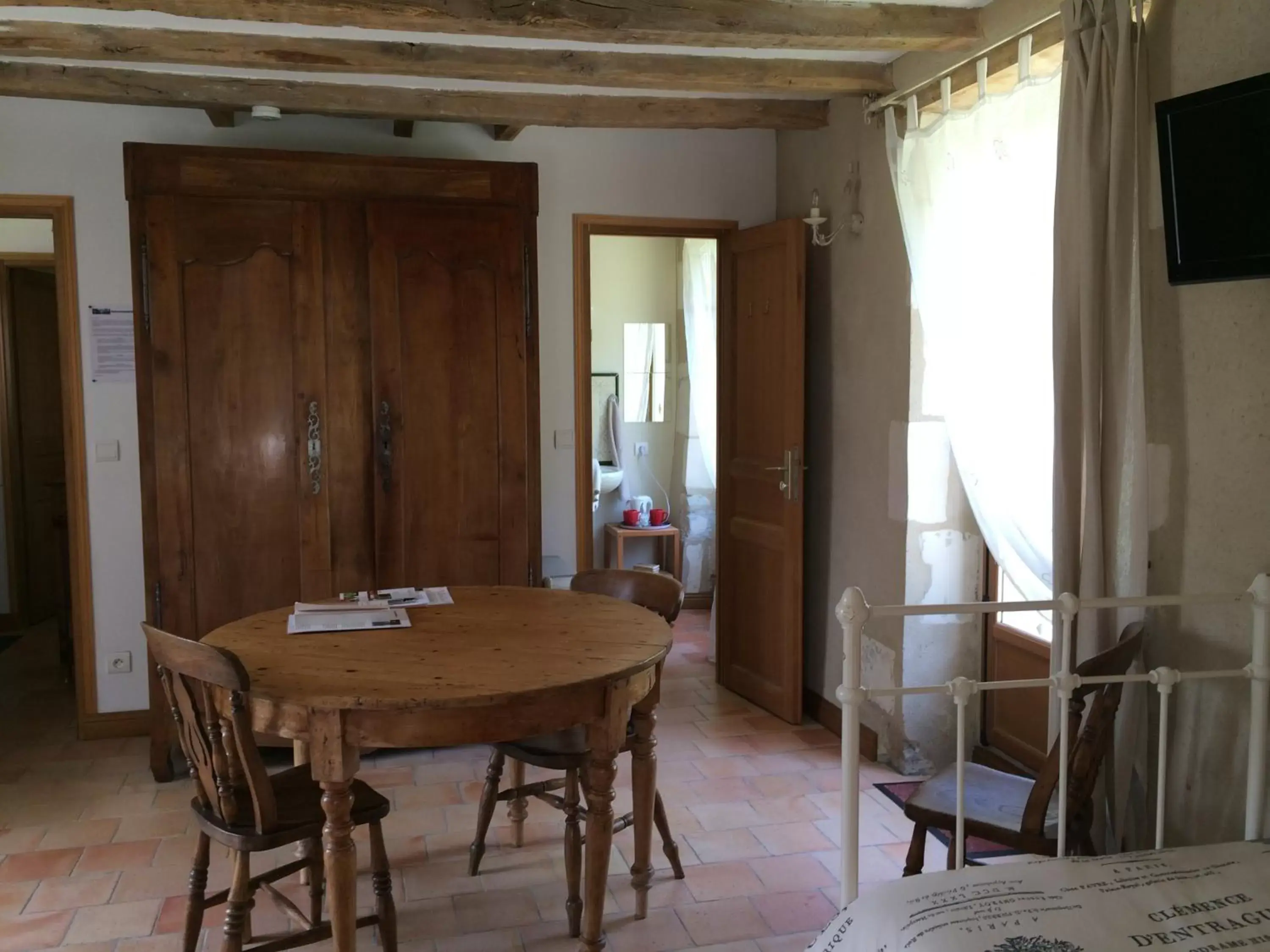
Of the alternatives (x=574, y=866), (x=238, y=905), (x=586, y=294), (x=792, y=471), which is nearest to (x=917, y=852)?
(x=574, y=866)

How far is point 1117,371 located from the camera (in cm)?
238

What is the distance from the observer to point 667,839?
2912mm

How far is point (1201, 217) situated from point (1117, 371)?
0.39 metres

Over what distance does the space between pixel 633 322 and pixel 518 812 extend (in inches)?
149

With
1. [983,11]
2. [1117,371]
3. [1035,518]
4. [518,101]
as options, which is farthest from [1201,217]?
[518,101]

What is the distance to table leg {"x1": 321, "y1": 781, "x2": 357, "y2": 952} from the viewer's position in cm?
214

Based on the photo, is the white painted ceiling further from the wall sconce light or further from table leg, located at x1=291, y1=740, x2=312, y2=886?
table leg, located at x1=291, y1=740, x2=312, y2=886

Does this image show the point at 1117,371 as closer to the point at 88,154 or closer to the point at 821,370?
Result: the point at 821,370

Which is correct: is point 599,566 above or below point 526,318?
below

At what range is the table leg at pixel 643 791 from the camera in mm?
2609

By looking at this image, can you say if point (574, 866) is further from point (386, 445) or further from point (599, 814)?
point (386, 445)

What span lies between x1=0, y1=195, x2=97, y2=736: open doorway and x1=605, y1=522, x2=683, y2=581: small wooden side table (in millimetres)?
2844

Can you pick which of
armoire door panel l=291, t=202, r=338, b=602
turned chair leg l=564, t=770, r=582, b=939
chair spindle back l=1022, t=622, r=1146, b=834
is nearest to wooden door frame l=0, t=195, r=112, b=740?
armoire door panel l=291, t=202, r=338, b=602

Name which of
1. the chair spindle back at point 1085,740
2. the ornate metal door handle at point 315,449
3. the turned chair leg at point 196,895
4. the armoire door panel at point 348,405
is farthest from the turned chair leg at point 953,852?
the ornate metal door handle at point 315,449
